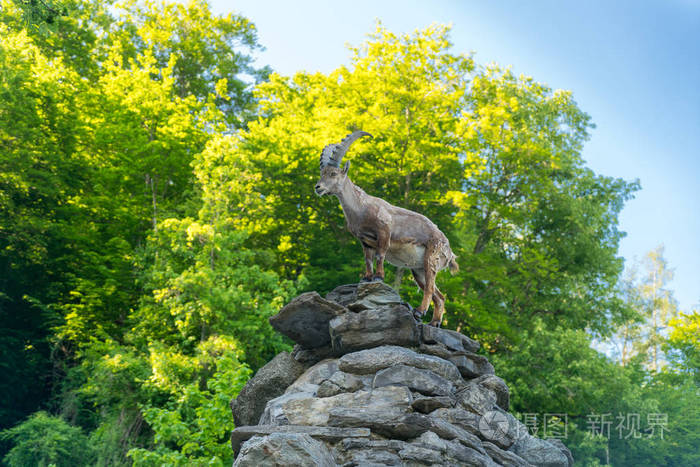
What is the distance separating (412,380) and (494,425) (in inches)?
42.1

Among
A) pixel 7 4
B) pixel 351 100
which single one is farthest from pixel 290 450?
pixel 7 4

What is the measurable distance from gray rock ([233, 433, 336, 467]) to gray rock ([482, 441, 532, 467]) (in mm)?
2061

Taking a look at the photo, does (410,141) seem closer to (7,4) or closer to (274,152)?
(274,152)

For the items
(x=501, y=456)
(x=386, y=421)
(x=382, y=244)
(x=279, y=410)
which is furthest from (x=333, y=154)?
(x=501, y=456)

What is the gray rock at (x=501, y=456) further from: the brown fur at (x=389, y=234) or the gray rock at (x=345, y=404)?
the brown fur at (x=389, y=234)

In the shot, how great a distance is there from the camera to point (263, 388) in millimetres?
7703

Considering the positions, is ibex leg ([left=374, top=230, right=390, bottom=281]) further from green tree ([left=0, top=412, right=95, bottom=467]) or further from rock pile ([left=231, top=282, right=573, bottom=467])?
green tree ([left=0, top=412, right=95, bottom=467])

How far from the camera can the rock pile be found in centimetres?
559

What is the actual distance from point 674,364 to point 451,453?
23282mm

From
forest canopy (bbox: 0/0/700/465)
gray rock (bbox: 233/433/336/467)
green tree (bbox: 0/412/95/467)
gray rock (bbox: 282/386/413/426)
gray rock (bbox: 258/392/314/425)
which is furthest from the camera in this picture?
forest canopy (bbox: 0/0/700/465)

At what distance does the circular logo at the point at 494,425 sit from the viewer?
649 cm

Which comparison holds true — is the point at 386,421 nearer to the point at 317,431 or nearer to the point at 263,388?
the point at 317,431

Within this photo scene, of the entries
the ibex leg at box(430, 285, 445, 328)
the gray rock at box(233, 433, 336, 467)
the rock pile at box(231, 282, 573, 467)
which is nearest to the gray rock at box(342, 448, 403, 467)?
the rock pile at box(231, 282, 573, 467)

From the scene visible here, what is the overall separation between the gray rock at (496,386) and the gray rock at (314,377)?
1711mm
